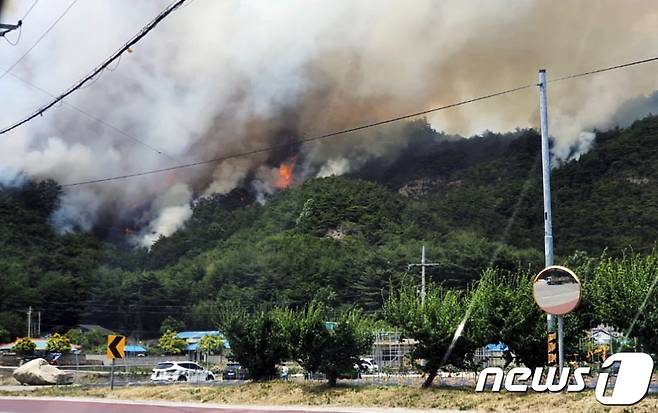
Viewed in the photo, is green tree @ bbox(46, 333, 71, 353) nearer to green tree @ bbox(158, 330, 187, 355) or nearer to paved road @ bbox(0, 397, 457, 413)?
green tree @ bbox(158, 330, 187, 355)

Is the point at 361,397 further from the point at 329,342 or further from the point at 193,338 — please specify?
the point at 193,338

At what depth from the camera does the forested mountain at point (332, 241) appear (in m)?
93.2

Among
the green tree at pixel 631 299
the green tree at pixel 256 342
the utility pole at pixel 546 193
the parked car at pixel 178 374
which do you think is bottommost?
the parked car at pixel 178 374

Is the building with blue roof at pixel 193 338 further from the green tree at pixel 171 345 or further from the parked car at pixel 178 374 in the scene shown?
the parked car at pixel 178 374

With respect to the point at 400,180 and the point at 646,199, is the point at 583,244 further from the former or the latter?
the point at 400,180

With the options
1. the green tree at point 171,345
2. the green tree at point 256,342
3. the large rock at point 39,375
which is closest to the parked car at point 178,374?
the large rock at point 39,375

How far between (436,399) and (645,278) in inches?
261

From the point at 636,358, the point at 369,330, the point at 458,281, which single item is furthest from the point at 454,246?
the point at 636,358

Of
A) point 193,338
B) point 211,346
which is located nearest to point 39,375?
point 211,346

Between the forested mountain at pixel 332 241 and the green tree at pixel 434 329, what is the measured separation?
203 feet

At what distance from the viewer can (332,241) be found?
11075 centimetres

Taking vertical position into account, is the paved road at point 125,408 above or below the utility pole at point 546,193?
below

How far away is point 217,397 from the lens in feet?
84.5

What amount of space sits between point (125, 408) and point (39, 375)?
15513 millimetres
